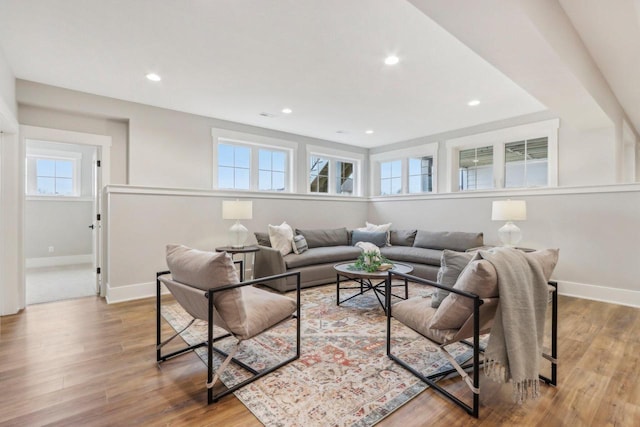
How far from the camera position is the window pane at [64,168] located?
21.5 feet

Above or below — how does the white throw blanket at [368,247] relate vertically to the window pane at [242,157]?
below

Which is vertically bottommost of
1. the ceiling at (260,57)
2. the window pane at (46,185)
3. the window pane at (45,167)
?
the window pane at (46,185)

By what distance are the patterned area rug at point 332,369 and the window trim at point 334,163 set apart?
129 inches

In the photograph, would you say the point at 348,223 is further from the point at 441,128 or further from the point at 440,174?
the point at 441,128

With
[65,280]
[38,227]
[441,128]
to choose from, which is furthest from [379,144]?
[38,227]

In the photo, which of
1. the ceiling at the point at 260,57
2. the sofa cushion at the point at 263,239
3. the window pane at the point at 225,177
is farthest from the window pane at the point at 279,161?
the sofa cushion at the point at 263,239

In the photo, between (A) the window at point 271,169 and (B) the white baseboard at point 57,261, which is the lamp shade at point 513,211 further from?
(B) the white baseboard at point 57,261

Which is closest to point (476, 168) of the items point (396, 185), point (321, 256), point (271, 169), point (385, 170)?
point (396, 185)

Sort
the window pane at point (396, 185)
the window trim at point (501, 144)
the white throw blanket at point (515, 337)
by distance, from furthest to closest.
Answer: the window pane at point (396, 185)
the window trim at point (501, 144)
the white throw blanket at point (515, 337)

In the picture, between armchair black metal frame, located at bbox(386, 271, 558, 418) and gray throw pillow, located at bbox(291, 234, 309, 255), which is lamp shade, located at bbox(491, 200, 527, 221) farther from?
gray throw pillow, located at bbox(291, 234, 309, 255)

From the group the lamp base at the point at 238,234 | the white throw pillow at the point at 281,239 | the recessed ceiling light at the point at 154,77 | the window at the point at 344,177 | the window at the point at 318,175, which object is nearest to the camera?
the recessed ceiling light at the point at 154,77

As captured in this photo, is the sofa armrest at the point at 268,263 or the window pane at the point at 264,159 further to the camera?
the window pane at the point at 264,159

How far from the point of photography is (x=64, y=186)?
6.60 m

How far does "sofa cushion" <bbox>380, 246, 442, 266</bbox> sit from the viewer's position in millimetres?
4584
